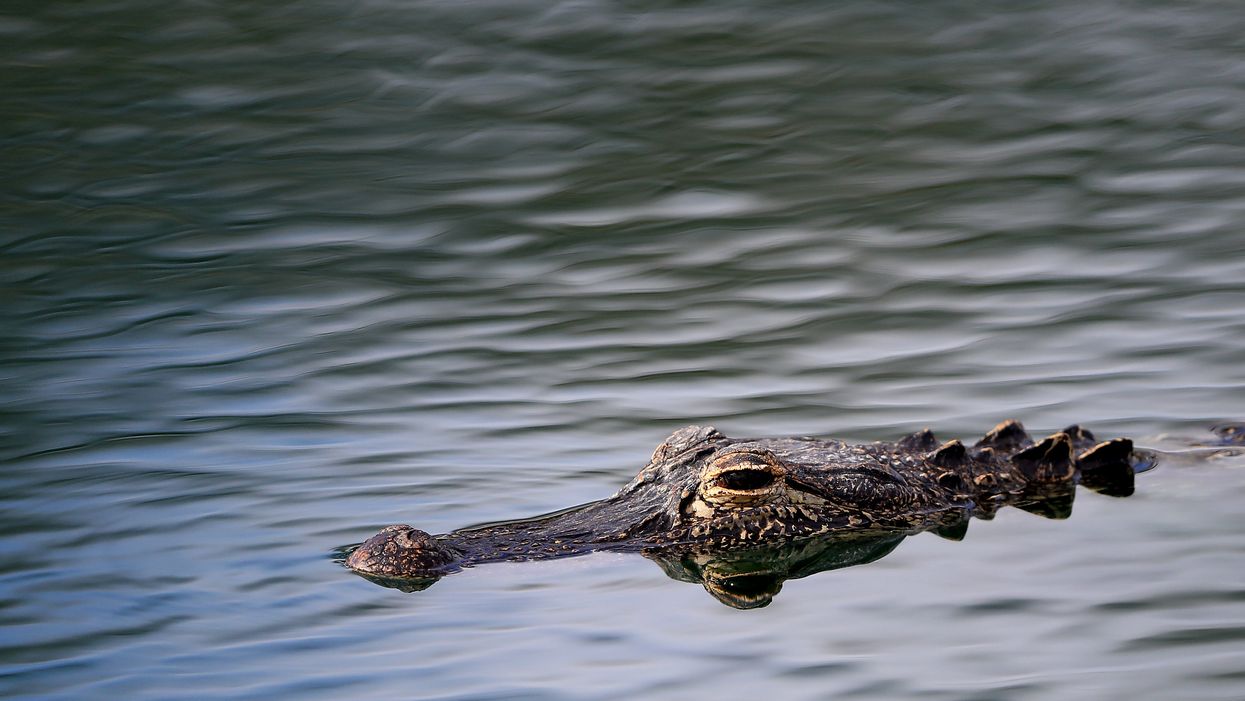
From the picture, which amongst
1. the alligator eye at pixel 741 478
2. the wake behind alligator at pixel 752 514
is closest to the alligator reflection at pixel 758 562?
the wake behind alligator at pixel 752 514

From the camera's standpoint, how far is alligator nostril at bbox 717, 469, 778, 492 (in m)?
5.93

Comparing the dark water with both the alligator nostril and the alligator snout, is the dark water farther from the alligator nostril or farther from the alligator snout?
the alligator nostril

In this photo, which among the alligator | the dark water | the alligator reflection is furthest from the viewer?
the alligator

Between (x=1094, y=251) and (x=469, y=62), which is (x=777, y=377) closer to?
(x=1094, y=251)

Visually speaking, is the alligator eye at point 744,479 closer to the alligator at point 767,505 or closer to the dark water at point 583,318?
the alligator at point 767,505

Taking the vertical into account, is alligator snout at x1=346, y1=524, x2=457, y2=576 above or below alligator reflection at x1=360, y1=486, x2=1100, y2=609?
above

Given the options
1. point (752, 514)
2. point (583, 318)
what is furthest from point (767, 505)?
point (583, 318)

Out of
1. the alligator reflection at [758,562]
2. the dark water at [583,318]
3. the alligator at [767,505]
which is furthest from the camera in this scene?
the alligator at [767,505]

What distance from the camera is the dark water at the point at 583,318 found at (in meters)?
5.51

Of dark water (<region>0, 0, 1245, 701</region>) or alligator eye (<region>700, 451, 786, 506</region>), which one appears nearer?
dark water (<region>0, 0, 1245, 701</region>)

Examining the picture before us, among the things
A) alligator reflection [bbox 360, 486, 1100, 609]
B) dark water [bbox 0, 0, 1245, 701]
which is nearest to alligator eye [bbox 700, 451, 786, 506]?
alligator reflection [bbox 360, 486, 1100, 609]

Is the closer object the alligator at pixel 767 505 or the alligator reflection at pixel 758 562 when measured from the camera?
the alligator reflection at pixel 758 562

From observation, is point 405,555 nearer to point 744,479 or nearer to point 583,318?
point 744,479

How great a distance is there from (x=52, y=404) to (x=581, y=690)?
6149 mm
